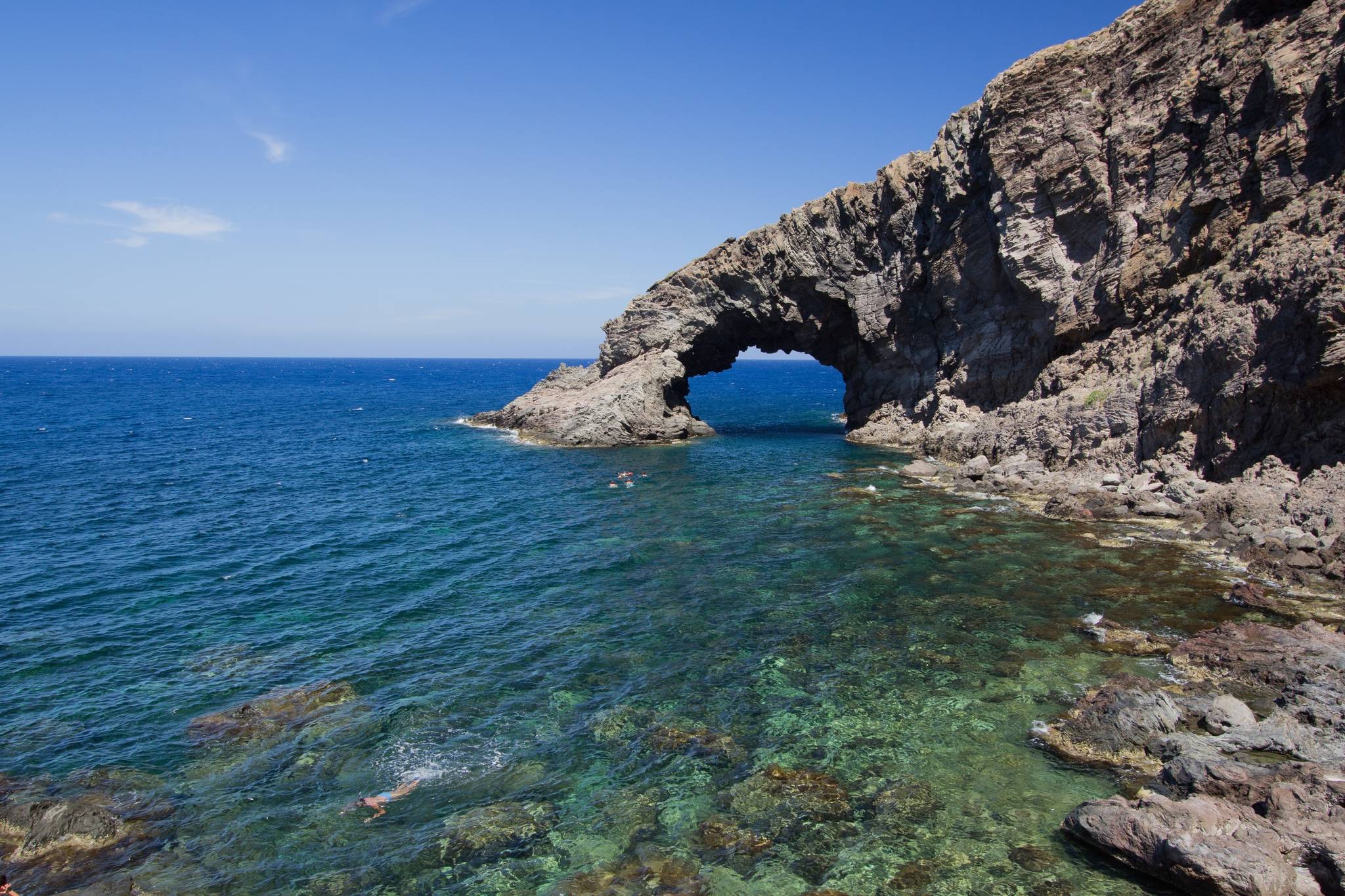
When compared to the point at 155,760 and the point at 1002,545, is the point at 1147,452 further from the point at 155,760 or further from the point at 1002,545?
the point at 155,760

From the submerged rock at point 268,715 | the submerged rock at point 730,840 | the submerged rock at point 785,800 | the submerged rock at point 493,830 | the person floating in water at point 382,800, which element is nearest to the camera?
the submerged rock at point 730,840

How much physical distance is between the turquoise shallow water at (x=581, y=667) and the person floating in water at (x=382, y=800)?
29 centimetres

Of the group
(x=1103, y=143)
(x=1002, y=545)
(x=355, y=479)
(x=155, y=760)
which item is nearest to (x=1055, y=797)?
(x=1002, y=545)

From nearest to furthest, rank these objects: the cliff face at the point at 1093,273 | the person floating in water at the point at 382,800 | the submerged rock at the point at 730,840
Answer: the submerged rock at the point at 730,840, the person floating in water at the point at 382,800, the cliff face at the point at 1093,273

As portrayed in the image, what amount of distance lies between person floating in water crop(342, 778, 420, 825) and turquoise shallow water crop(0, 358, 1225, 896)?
0.96 ft

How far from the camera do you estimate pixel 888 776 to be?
1523 cm

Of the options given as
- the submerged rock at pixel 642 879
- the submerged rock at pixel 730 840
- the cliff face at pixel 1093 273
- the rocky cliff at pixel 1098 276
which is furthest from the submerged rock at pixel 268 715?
the cliff face at pixel 1093 273

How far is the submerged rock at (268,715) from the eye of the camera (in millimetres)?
18156

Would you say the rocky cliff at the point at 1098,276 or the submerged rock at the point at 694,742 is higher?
the rocky cliff at the point at 1098,276

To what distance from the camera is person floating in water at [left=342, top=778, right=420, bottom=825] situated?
15.0 m

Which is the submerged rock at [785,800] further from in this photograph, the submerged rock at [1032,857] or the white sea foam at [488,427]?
the white sea foam at [488,427]

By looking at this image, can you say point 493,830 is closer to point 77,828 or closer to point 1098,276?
point 77,828

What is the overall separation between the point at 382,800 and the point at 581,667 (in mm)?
6841

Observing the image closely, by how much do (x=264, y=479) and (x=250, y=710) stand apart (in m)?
35.6
